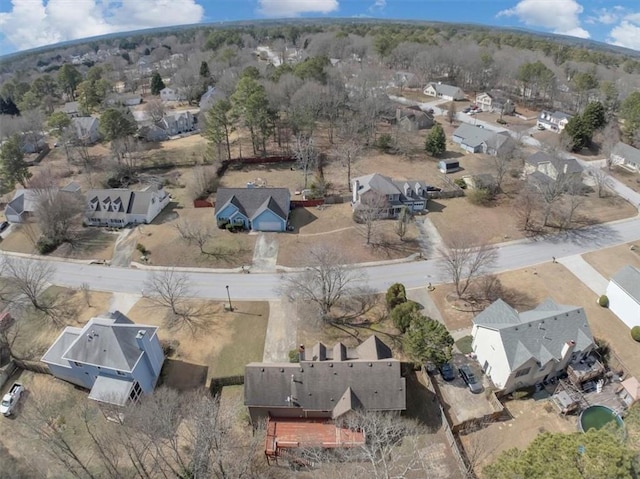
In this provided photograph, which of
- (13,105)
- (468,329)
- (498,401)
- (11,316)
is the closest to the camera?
(498,401)

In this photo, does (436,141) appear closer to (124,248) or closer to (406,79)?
(124,248)

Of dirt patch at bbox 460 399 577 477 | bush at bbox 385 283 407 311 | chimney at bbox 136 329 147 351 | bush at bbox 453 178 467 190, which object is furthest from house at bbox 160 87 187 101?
dirt patch at bbox 460 399 577 477

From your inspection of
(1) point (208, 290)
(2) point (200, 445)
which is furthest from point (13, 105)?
(2) point (200, 445)

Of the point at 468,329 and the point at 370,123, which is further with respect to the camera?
the point at 370,123

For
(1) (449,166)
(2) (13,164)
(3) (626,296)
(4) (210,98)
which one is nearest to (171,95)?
(4) (210,98)

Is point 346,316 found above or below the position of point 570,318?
below

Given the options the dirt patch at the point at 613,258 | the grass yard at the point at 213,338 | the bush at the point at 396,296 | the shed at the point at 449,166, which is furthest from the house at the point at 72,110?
the dirt patch at the point at 613,258

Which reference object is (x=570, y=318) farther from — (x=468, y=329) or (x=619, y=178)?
(x=619, y=178)

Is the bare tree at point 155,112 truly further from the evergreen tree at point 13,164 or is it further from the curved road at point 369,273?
the curved road at point 369,273

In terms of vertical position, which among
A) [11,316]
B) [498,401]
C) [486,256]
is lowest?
[11,316]
